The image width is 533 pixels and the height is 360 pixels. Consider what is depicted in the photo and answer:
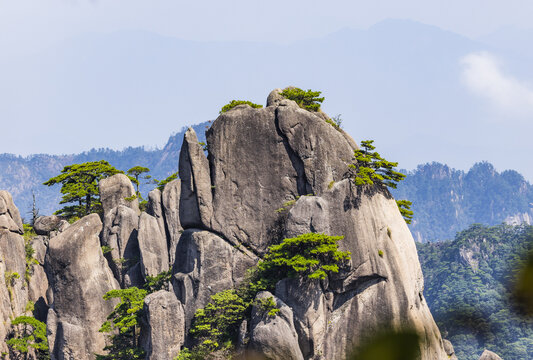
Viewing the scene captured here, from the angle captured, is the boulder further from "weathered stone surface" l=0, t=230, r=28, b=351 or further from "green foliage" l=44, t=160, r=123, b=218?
"weathered stone surface" l=0, t=230, r=28, b=351

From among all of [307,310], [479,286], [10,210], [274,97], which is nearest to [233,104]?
[274,97]

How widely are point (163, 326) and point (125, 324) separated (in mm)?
3189

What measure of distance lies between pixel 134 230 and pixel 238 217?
10.3m

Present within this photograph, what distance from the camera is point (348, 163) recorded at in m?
38.2

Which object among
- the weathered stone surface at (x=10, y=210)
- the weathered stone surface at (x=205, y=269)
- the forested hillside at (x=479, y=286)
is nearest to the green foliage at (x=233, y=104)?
the weathered stone surface at (x=205, y=269)

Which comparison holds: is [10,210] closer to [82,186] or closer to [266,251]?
[82,186]

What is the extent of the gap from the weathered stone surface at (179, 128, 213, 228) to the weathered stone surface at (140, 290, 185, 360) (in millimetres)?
4940

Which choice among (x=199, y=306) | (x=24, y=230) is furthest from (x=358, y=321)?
(x=24, y=230)

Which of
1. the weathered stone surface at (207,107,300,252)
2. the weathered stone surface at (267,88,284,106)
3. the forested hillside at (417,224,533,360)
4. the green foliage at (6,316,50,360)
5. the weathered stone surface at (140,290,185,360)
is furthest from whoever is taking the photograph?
the forested hillside at (417,224,533,360)

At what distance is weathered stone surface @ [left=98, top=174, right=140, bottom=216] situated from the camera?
48.6 metres

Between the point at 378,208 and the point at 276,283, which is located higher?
the point at 378,208

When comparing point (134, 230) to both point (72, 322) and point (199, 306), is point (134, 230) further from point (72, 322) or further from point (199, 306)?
point (199, 306)

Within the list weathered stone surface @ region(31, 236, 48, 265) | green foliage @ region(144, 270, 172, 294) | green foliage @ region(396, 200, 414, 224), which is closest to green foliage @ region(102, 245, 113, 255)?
green foliage @ region(144, 270, 172, 294)

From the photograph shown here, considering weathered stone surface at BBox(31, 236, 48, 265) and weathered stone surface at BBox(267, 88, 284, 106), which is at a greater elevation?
weathered stone surface at BBox(267, 88, 284, 106)
